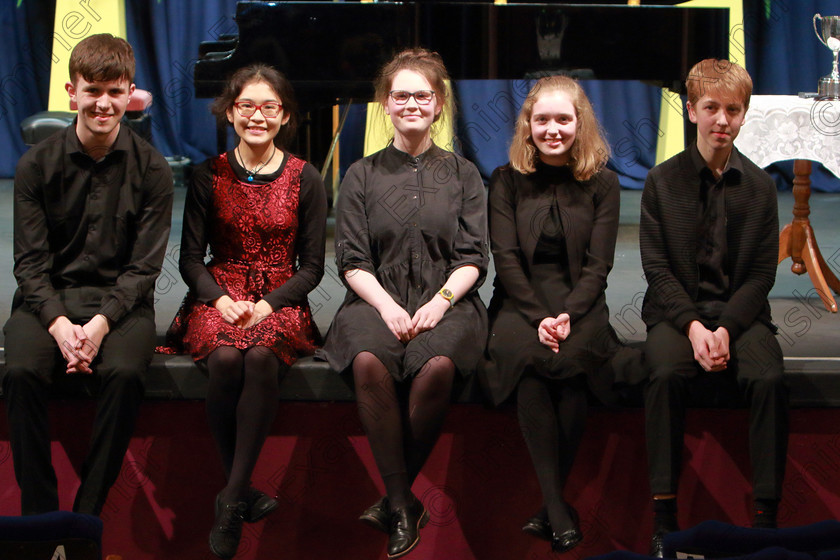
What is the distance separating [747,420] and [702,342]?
30cm

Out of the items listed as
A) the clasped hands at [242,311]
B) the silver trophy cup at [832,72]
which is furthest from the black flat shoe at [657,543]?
the silver trophy cup at [832,72]

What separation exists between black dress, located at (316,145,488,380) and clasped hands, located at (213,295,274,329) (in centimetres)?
18

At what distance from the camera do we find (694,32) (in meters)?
4.22

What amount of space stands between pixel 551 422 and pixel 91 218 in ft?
4.09

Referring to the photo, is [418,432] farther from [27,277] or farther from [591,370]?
[27,277]

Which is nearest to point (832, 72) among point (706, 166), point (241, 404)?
point (706, 166)

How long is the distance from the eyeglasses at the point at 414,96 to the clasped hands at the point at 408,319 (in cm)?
53

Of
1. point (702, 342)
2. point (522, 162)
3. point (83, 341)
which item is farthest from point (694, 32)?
point (83, 341)

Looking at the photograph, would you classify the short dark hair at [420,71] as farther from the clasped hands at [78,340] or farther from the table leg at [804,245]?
the table leg at [804,245]

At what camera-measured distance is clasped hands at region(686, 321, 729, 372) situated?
229 cm

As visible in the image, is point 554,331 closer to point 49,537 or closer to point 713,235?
point 713,235

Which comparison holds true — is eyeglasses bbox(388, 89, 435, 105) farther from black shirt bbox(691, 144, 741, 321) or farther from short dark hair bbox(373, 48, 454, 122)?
black shirt bbox(691, 144, 741, 321)

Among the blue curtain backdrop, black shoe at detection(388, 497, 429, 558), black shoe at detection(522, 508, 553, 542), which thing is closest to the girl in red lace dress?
black shoe at detection(388, 497, 429, 558)

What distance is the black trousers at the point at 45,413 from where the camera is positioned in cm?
223
